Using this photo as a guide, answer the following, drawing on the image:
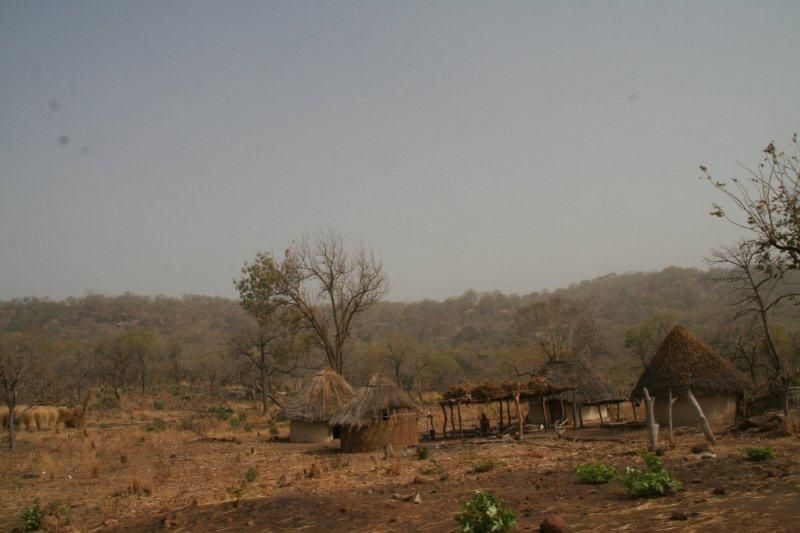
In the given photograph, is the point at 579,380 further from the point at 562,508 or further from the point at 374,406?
the point at 562,508

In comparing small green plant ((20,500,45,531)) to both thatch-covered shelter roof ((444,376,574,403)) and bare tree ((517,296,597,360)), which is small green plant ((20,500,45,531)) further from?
bare tree ((517,296,597,360))

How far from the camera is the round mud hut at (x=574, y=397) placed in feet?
93.0

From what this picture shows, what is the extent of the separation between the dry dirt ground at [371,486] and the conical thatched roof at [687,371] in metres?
3.22

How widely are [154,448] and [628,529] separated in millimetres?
18869

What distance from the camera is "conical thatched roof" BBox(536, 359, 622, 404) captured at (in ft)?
93.3

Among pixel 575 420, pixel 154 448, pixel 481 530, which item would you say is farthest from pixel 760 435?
pixel 154 448

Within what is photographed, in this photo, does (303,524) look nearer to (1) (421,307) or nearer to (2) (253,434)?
(2) (253,434)

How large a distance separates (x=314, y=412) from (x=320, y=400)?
70 centimetres

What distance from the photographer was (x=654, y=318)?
48.3 m

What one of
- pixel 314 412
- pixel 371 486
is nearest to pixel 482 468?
pixel 371 486

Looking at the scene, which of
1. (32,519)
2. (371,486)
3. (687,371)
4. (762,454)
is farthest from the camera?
(687,371)

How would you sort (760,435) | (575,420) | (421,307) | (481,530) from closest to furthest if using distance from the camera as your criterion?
(481,530) < (760,435) < (575,420) < (421,307)

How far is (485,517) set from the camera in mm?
7188

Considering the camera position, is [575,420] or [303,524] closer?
[303,524]
